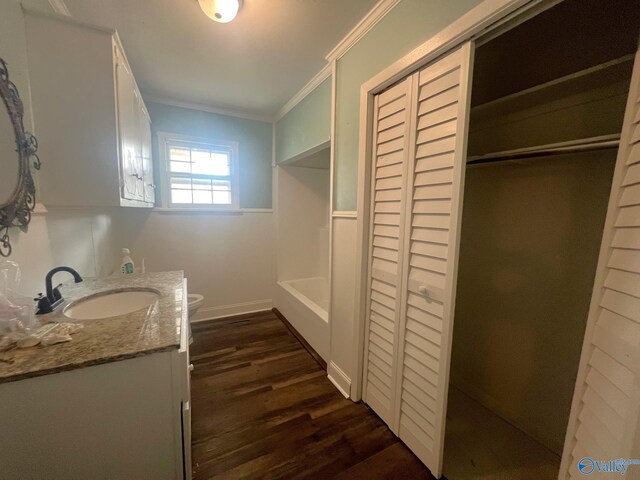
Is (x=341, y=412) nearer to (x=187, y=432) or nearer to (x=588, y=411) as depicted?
(x=187, y=432)

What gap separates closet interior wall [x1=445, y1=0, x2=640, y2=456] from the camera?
→ 1.14 metres

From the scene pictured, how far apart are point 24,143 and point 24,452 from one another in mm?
1104

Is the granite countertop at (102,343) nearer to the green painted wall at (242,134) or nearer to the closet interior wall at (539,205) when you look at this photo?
the closet interior wall at (539,205)

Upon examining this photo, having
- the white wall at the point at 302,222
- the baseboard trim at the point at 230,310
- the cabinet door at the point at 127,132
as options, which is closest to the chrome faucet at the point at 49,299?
the cabinet door at the point at 127,132

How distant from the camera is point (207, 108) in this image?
8.82 ft

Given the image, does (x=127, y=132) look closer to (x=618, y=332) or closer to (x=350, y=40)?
(x=350, y=40)

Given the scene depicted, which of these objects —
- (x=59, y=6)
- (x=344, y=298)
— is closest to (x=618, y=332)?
(x=344, y=298)

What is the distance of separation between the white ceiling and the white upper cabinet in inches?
16.9

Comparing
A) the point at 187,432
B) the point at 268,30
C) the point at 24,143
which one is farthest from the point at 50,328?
the point at 268,30

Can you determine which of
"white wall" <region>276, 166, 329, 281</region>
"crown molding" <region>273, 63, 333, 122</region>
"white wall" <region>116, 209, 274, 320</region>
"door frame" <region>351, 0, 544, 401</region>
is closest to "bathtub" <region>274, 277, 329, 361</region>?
"white wall" <region>276, 166, 329, 281</region>

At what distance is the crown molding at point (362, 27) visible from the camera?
1.29 metres

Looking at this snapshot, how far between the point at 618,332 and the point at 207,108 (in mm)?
3322

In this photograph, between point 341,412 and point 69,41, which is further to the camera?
point 341,412

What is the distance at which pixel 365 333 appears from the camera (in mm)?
1622
